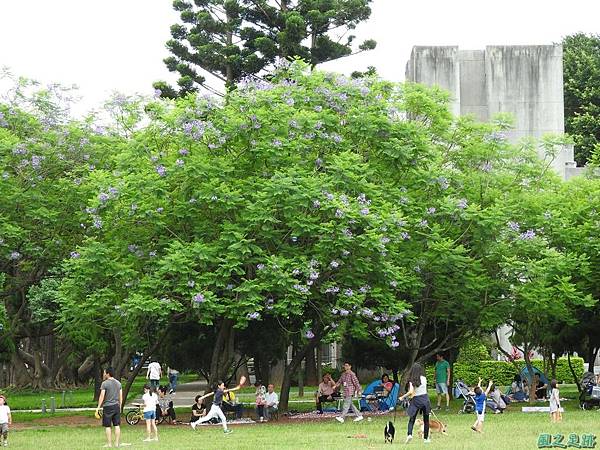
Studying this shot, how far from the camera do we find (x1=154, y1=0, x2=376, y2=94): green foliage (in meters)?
43.6

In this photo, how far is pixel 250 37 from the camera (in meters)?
44.6

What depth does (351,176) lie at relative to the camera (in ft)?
81.3

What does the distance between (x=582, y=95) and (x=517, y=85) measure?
354 inches

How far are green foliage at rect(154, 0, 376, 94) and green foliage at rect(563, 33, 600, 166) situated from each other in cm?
1461

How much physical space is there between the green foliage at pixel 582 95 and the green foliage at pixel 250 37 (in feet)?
47.9

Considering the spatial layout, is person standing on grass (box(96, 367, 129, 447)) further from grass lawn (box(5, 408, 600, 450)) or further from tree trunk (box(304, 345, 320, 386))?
tree trunk (box(304, 345, 320, 386))

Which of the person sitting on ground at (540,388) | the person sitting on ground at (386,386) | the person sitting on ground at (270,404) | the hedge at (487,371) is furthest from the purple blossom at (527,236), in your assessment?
the hedge at (487,371)

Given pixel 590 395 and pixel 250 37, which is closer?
pixel 590 395

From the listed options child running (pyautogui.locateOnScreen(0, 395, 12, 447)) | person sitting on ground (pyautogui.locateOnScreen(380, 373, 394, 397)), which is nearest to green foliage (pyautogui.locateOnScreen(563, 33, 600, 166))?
person sitting on ground (pyautogui.locateOnScreen(380, 373, 394, 397))

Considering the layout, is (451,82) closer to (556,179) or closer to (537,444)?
(556,179)

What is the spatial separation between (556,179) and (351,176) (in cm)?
835

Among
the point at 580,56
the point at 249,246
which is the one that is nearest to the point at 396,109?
the point at 249,246

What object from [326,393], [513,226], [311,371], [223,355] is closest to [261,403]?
[223,355]

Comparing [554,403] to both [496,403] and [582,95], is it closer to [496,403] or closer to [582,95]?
[496,403]
